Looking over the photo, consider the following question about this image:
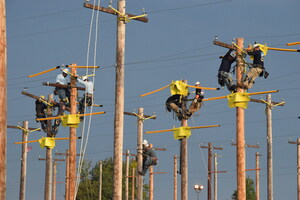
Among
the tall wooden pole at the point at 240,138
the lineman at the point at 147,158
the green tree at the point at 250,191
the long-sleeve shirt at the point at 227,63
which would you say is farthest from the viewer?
the green tree at the point at 250,191

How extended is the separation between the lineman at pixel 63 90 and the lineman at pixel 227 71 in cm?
569

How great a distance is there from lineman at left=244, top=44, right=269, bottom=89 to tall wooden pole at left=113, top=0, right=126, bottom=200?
3269 millimetres

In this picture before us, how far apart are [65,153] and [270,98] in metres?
20.5

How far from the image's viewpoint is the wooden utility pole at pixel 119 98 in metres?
17.4

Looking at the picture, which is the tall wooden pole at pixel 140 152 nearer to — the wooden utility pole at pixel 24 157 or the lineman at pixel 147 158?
the lineman at pixel 147 158

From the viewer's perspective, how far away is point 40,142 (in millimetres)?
26609

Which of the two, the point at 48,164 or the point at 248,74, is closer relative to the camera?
the point at 248,74

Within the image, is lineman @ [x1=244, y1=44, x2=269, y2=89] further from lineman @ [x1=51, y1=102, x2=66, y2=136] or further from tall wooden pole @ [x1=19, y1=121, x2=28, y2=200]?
tall wooden pole @ [x1=19, y1=121, x2=28, y2=200]

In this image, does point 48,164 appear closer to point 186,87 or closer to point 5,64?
point 186,87

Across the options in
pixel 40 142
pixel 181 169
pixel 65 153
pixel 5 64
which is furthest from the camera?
pixel 65 153

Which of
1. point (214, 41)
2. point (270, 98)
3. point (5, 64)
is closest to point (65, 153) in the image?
point (270, 98)

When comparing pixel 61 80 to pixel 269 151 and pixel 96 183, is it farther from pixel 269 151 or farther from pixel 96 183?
pixel 96 183

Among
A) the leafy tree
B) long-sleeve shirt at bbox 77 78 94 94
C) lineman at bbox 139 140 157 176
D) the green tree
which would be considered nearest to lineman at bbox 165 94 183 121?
long-sleeve shirt at bbox 77 78 94 94

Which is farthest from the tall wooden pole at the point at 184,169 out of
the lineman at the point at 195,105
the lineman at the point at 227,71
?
the lineman at the point at 227,71
